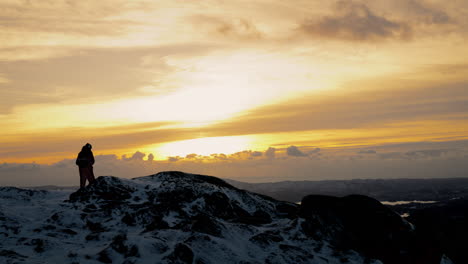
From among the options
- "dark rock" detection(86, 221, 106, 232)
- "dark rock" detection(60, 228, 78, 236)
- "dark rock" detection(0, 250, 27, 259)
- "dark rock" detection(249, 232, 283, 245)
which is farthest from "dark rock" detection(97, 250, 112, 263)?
"dark rock" detection(249, 232, 283, 245)

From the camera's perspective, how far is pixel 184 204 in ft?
107

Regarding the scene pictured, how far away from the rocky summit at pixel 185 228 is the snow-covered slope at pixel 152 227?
65 mm

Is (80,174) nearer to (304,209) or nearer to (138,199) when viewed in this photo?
(138,199)

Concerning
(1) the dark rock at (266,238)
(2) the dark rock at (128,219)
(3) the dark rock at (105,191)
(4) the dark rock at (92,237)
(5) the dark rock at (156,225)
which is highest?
(3) the dark rock at (105,191)

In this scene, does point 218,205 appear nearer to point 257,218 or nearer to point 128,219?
point 257,218

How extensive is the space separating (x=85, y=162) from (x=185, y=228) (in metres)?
13.9

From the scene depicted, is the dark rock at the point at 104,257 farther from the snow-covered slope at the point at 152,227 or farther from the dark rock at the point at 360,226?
the dark rock at the point at 360,226

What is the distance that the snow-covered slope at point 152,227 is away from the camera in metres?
23.4

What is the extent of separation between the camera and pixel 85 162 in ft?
117

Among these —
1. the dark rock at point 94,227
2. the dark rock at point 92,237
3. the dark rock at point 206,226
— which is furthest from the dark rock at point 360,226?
the dark rock at point 94,227

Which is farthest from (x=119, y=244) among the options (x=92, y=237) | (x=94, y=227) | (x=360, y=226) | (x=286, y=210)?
(x=286, y=210)

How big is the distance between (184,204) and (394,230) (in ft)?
55.3

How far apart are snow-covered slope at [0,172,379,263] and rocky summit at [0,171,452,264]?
0.21ft

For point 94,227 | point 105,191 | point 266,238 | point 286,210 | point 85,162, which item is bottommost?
point 266,238
